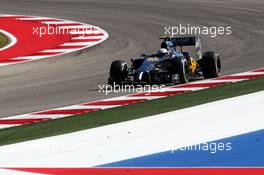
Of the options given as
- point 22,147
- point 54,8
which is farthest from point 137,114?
point 54,8

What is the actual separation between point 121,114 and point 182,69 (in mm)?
3511

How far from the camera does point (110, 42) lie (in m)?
24.1

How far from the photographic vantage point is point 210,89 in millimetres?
16625

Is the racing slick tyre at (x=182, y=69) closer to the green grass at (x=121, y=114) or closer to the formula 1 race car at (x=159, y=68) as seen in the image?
the formula 1 race car at (x=159, y=68)

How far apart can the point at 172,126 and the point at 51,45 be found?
1169 cm

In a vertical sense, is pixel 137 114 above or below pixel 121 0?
above

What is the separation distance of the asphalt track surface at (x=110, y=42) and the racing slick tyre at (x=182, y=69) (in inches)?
64.6

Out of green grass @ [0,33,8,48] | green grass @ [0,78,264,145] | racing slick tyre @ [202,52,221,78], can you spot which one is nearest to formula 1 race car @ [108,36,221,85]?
racing slick tyre @ [202,52,221,78]

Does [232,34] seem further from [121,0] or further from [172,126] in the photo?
[172,126]

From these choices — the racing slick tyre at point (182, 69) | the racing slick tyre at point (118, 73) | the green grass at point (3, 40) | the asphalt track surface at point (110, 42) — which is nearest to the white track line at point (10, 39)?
the green grass at point (3, 40)

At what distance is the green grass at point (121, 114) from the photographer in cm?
1303

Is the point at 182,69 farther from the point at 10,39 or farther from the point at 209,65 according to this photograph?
the point at 10,39

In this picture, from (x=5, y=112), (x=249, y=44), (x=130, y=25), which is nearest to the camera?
(x=5, y=112)

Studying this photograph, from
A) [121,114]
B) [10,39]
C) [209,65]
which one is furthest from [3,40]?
[121,114]
